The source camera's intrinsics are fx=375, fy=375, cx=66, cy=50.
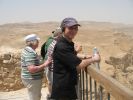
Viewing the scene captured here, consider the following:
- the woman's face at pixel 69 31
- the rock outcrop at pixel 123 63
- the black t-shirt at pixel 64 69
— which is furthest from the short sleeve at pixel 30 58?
the rock outcrop at pixel 123 63

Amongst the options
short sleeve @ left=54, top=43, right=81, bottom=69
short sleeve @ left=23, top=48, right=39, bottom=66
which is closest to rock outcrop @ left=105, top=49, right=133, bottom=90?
short sleeve @ left=23, top=48, right=39, bottom=66

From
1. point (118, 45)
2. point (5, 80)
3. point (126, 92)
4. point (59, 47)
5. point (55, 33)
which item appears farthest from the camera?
point (118, 45)

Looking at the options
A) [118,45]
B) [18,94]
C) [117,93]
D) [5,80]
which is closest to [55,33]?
[117,93]

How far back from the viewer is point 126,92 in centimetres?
259

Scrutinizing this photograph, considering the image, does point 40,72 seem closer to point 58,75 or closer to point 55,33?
point 55,33

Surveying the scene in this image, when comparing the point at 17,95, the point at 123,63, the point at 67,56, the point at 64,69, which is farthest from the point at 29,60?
the point at 123,63

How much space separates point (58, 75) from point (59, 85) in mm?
102

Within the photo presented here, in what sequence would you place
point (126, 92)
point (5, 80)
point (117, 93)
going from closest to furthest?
point (126, 92) → point (117, 93) → point (5, 80)

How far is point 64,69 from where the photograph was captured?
3.76 metres

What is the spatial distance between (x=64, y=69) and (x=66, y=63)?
101 millimetres

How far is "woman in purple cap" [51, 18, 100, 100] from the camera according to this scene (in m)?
3.66

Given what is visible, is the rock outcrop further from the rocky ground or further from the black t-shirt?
the black t-shirt

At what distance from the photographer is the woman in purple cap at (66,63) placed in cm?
366

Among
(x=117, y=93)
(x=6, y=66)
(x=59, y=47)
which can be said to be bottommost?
(x=6, y=66)
